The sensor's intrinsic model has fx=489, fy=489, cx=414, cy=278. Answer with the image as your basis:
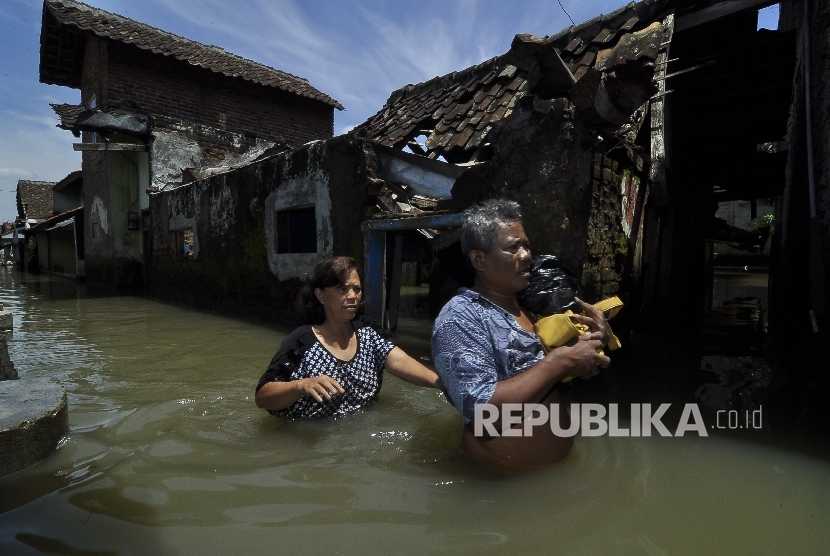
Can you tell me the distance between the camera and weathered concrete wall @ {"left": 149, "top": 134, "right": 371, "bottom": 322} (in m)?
6.81

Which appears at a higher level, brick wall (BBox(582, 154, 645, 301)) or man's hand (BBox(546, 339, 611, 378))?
brick wall (BBox(582, 154, 645, 301))

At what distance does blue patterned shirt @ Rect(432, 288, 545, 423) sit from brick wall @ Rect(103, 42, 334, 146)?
14.7 meters

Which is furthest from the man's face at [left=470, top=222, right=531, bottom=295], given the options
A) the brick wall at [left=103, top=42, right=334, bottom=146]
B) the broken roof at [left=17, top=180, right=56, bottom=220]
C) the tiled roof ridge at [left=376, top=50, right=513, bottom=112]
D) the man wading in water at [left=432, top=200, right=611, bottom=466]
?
the broken roof at [left=17, top=180, right=56, bottom=220]

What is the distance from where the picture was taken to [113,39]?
1306cm

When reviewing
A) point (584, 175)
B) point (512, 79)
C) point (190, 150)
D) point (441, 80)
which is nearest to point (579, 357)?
point (584, 175)

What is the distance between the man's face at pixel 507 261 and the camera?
7.11 feet

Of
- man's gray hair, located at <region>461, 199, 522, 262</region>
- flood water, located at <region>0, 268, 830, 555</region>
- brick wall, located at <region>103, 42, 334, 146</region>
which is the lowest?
flood water, located at <region>0, 268, 830, 555</region>

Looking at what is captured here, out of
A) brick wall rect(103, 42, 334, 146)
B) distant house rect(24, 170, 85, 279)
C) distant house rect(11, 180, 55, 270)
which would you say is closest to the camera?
brick wall rect(103, 42, 334, 146)

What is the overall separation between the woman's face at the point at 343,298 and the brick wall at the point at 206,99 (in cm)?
1371

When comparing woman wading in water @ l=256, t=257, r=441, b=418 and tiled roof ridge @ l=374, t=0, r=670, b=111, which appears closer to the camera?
woman wading in water @ l=256, t=257, r=441, b=418

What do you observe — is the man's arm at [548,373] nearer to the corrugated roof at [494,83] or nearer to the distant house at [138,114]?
the corrugated roof at [494,83]

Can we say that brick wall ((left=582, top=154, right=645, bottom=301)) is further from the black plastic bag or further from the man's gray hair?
the man's gray hair

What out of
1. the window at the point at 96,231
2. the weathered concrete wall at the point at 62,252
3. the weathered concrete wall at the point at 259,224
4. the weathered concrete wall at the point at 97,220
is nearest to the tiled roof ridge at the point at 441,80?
the weathered concrete wall at the point at 259,224

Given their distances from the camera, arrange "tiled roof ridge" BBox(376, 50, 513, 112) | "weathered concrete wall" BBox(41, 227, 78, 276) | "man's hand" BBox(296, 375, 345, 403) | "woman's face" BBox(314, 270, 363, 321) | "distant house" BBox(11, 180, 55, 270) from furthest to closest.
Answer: "distant house" BBox(11, 180, 55, 270) → "weathered concrete wall" BBox(41, 227, 78, 276) → "tiled roof ridge" BBox(376, 50, 513, 112) → "woman's face" BBox(314, 270, 363, 321) → "man's hand" BBox(296, 375, 345, 403)
